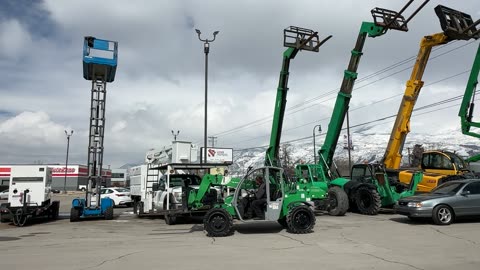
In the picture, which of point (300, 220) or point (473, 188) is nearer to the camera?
point (300, 220)

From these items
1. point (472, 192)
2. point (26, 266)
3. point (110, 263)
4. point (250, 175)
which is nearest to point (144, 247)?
point (110, 263)

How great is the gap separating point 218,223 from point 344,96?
10.8m

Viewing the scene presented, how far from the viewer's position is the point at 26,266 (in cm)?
803

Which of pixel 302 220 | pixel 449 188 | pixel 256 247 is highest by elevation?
pixel 449 188

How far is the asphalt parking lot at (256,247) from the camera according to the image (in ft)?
26.1

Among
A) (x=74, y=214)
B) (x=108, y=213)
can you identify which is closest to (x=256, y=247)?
(x=108, y=213)

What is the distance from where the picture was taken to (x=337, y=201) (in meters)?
17.2

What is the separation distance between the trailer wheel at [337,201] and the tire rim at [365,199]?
2.91 ft

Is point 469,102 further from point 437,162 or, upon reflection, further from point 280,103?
point 280,103

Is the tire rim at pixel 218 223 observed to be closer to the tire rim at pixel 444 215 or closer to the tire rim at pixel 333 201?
the tire rim at pixel 444 215

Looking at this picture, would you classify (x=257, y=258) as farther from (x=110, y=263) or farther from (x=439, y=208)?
(x=439, y=208)

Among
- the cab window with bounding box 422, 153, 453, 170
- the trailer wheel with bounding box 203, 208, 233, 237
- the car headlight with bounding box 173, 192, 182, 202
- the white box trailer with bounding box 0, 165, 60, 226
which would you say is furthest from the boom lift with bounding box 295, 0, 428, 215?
the white box trailer with bounding box 0, 165, 60, 226

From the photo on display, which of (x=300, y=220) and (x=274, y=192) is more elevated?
(x=274, y=192)

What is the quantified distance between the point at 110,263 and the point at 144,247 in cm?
200
